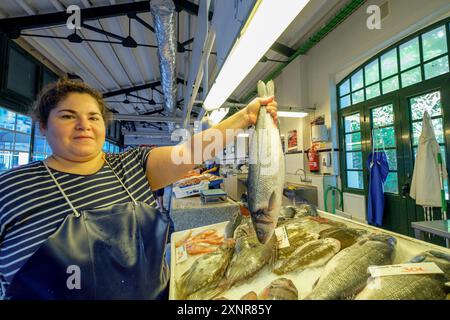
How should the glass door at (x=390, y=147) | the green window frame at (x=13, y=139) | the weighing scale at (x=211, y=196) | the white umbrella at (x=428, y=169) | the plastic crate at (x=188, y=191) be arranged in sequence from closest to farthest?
the weighing scale at (x=211, y=196)
the plastic crate at (x=188, y=191)
the white umbrella at (x=428, y=169)
the glass door at (x=390, y=147)
the green window frame at (x=13, y=139)

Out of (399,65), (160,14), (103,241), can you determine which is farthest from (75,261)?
(399,65)

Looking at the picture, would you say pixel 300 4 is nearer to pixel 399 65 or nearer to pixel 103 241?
pixel 103 241

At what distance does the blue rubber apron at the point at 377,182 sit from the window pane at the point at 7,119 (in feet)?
22.5

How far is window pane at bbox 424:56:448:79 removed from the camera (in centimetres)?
266

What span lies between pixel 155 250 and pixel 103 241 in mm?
220

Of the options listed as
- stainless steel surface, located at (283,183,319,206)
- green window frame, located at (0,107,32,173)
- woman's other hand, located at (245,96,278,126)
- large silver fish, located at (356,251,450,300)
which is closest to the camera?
large silver fish, located at (356,251,450,300)

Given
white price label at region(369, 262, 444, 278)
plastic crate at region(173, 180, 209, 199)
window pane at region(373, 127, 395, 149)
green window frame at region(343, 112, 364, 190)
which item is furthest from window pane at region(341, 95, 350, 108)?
white price label at region(369, 262, 444, 278)

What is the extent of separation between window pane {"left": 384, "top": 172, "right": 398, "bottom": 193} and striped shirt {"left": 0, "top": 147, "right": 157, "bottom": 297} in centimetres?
413

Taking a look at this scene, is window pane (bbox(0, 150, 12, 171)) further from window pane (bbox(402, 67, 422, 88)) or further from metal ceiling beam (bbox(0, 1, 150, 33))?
window pane (bbox(402, 67, 422, 88))

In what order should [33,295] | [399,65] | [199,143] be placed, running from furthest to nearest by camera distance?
[399,65] → [199,143] → [33,295]

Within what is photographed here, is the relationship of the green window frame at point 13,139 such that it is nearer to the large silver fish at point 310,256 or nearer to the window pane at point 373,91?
the large silver fish at point 310,256

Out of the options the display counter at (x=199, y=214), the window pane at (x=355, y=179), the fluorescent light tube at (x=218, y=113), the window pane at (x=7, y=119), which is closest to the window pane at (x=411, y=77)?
the window pane at (x=355, y=179)

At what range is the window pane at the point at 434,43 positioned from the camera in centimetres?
268

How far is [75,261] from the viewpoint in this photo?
0.76 m
